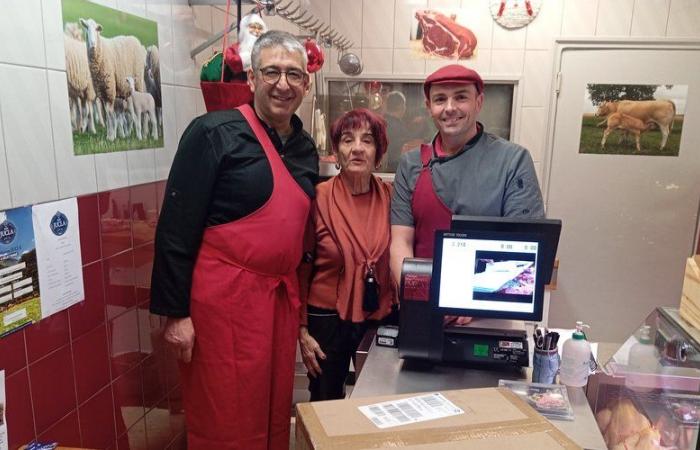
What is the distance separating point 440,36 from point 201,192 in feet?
6.93

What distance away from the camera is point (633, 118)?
3.01 m

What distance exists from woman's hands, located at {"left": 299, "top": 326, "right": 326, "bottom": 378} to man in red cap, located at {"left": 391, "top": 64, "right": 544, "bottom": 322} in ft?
1.28

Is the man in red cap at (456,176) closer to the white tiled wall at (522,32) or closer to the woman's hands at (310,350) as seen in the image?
the woman's hands at (310,350)

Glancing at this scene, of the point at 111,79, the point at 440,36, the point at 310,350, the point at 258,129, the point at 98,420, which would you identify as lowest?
the point at 98,420

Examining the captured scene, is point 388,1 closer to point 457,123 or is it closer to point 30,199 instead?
point 457,123

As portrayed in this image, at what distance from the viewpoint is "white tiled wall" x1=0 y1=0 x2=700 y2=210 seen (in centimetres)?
125

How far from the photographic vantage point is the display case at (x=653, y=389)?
117 centimetres

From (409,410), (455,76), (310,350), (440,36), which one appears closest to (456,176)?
(455,76)

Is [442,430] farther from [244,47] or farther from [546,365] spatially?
[244,47]

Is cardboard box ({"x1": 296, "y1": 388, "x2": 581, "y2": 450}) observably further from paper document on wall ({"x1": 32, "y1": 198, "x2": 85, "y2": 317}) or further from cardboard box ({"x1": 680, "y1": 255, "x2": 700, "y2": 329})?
paper document on wall ({"x1": 32, "y1": 198, "x2": 85, "y2": 317})

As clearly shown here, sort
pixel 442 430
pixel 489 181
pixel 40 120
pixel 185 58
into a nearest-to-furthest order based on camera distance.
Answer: pixel 442 430
pixel 40 120
pixel 489 181
pixel 185 58

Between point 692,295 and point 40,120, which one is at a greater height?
point 40,120

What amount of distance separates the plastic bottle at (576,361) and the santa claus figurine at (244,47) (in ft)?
3.97

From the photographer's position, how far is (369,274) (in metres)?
1.68
